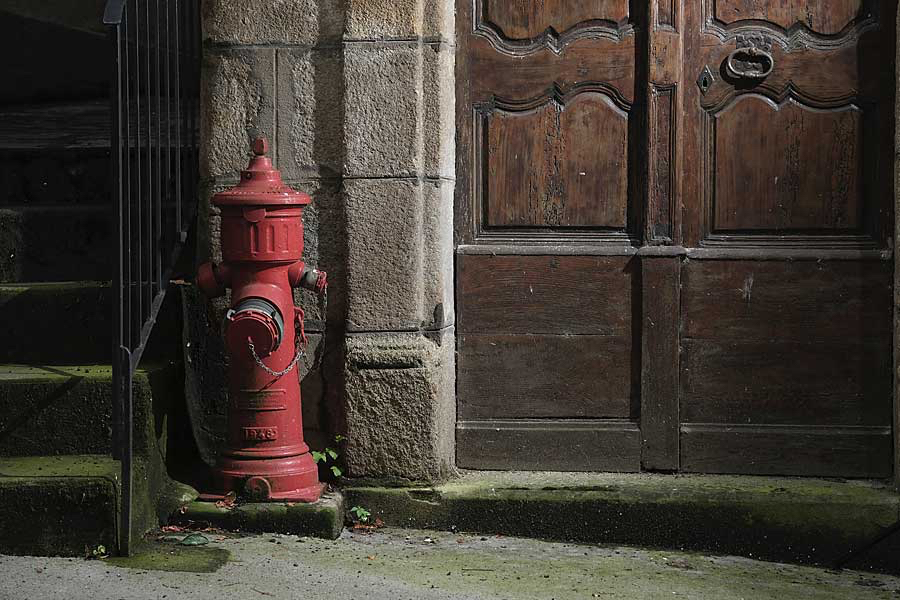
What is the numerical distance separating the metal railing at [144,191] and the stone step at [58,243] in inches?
7.3

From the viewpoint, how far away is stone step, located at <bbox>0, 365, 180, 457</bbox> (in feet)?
13.4

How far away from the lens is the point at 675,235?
4.44 m

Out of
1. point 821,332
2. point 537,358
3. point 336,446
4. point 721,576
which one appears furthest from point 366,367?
point 821,332

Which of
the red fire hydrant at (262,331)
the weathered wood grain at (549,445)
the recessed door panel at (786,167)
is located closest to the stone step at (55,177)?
the red fire hydrant at (262,331)

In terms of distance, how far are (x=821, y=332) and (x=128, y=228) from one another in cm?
262

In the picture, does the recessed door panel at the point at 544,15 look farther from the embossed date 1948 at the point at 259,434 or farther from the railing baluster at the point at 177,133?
the embossed date 1948 at the point at 259,434

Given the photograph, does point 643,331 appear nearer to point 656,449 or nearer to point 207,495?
point 656,449

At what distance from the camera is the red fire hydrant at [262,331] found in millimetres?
4035

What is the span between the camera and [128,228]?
151 inches

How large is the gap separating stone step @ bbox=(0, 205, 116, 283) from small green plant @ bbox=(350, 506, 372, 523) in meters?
1.48

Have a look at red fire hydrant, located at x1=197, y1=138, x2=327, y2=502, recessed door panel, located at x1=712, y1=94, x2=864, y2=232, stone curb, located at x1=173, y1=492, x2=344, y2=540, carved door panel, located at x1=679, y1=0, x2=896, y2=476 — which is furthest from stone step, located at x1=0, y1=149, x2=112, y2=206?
recessed door panel, located at x1=712, y1=94, x2=864, y2=232

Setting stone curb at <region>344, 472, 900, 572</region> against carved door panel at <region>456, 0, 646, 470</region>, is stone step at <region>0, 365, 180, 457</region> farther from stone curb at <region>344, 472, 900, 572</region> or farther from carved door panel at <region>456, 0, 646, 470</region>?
carved door panel at <region>456, 0, 646, 470</region>

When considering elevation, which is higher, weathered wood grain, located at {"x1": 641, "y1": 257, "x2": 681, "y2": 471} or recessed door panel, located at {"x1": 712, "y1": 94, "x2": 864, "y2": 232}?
recessed door panel, located at {"x1": 712, "y1": 94, "x2": 864, "y2": 232}

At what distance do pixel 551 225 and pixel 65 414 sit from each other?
1966mm
